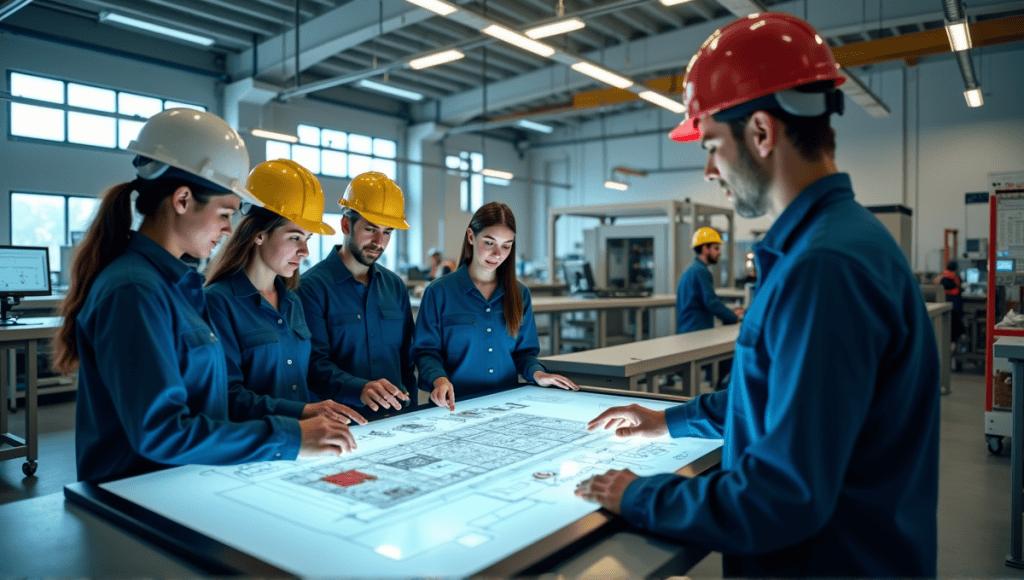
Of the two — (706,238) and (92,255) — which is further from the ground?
(706,238)

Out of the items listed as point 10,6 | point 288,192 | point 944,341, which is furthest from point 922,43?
point 10,6

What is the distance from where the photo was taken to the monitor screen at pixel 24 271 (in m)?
4.75

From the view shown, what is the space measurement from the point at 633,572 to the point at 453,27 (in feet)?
34.5

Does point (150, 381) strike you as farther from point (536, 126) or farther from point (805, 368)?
point (536, 126)

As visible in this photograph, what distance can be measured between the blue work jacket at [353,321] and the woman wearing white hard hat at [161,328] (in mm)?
949

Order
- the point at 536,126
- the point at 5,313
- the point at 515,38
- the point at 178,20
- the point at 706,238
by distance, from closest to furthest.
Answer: the point at 5,313
the point at 706,238
the point at 515,38
the point at 178,20
the point at 536,126

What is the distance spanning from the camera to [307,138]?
13.1 meters

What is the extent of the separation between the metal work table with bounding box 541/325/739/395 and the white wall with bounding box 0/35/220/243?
9211 mm

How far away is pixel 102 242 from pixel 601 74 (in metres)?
6.86

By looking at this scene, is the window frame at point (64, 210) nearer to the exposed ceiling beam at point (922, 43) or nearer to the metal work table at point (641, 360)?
the metal work table at point (641, 360)

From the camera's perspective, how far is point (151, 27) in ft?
32.7

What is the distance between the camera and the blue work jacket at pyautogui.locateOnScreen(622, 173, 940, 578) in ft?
2.89

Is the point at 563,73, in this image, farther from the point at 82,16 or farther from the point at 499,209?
the point at 499,209

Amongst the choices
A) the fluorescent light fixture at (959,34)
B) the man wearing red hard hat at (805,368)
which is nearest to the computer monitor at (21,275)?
the man wearing red hard hat at (805,368)
